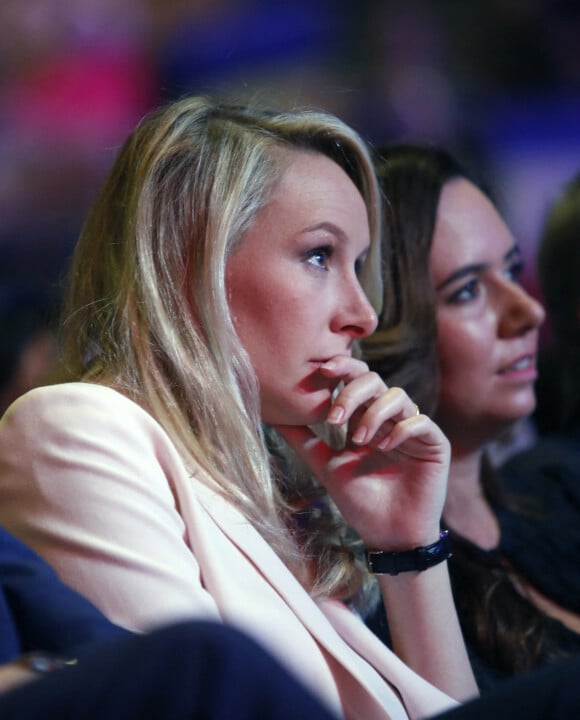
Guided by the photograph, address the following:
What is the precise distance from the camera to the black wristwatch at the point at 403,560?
138cm

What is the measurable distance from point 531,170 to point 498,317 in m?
3.02

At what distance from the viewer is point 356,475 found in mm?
1421

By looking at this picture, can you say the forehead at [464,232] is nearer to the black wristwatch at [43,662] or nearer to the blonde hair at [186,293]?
the blonde hair at [186,293]

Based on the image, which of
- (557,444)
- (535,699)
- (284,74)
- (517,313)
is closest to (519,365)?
(517,313)

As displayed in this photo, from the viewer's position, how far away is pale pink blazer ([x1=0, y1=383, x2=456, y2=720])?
1.06 m

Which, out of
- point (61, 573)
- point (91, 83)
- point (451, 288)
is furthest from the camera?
point (91, 83)

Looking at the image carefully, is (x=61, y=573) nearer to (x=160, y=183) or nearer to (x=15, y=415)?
(x=15, y=415)

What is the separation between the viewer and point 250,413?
4.38ft

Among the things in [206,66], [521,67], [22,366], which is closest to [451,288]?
[22,366]

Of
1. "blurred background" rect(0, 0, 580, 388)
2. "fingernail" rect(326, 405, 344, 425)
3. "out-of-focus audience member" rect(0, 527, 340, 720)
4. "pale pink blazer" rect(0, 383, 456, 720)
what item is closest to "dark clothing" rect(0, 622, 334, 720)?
"out-of-focus audience member" rect(0, 527, 340, 720)

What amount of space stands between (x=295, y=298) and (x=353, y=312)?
88 millimetres

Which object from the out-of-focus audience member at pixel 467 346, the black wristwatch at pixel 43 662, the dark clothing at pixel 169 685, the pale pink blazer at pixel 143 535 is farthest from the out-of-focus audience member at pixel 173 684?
the out-of-focus audience member at pixel 467 346

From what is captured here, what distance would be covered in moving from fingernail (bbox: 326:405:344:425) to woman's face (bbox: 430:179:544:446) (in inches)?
22.5

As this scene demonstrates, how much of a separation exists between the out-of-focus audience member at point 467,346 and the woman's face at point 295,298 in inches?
14.8
